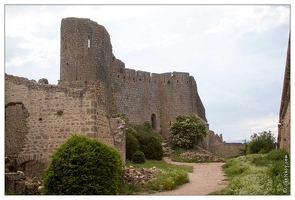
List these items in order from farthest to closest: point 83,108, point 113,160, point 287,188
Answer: point 83,108 → point 113,160 → point 287,188

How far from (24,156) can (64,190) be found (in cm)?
456

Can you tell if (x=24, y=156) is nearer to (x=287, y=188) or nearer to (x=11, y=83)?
(x=11, y=83)

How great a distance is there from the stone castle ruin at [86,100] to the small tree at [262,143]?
1002cm

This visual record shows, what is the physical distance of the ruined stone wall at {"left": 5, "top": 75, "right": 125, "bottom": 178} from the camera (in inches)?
564

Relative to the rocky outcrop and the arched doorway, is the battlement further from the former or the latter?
the rocky outcrop

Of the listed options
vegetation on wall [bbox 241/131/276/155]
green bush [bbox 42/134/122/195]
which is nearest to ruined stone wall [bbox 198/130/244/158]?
vegetation on wall [bbox 241/131/276/155]

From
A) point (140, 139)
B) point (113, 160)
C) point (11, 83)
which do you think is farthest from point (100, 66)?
point (113, 160)

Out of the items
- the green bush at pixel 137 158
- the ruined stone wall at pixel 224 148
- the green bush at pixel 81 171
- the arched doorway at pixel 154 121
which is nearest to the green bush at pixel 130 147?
the green bush at pixel 137 158

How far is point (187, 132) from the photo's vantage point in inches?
1473

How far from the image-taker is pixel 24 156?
14672mm

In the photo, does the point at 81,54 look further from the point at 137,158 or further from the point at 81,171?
→ the point at 81,171

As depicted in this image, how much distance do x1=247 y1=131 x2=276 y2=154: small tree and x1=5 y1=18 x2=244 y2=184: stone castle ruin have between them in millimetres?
10019

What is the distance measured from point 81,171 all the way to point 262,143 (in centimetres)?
2446

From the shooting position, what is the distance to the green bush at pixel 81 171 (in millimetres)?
10828
